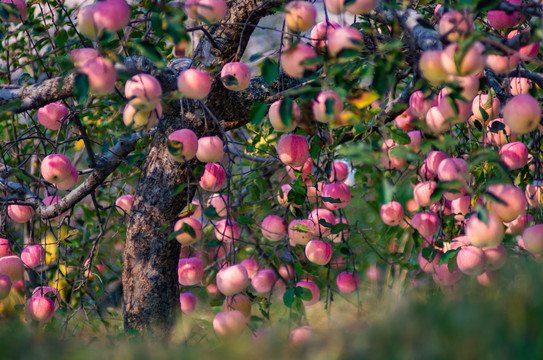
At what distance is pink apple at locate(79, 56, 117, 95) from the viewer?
88cm

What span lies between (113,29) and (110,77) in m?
0.08

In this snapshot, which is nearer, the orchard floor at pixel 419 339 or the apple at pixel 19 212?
the orchard floor at pixel 419 339

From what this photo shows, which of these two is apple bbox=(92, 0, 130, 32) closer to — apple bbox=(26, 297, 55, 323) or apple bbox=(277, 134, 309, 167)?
apple bbox=(277, 134, 309, 167)

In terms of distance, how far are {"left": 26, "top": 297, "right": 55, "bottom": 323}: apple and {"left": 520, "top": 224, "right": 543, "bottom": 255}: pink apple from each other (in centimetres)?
107

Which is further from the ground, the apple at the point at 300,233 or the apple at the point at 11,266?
the apple at the point at 11,266

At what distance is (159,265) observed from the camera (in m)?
1.34

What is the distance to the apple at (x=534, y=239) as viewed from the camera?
0.95 m

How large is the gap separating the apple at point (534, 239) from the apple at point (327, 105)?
44 cm

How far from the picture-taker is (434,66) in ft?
2.65

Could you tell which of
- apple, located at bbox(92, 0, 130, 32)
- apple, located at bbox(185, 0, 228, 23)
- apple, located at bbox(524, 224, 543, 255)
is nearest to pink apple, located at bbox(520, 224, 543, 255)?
apple, located at bbox(524, 224, 543, 255)

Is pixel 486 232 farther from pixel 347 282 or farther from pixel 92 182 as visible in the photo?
pixel 92 182

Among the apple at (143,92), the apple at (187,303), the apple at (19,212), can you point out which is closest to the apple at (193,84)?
the apple at (143,92)

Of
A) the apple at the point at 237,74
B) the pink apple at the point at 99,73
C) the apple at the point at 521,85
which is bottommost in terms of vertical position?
the apple at the point at 521,85

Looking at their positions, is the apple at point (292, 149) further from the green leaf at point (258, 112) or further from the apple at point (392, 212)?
the apple at point (392, 212)
